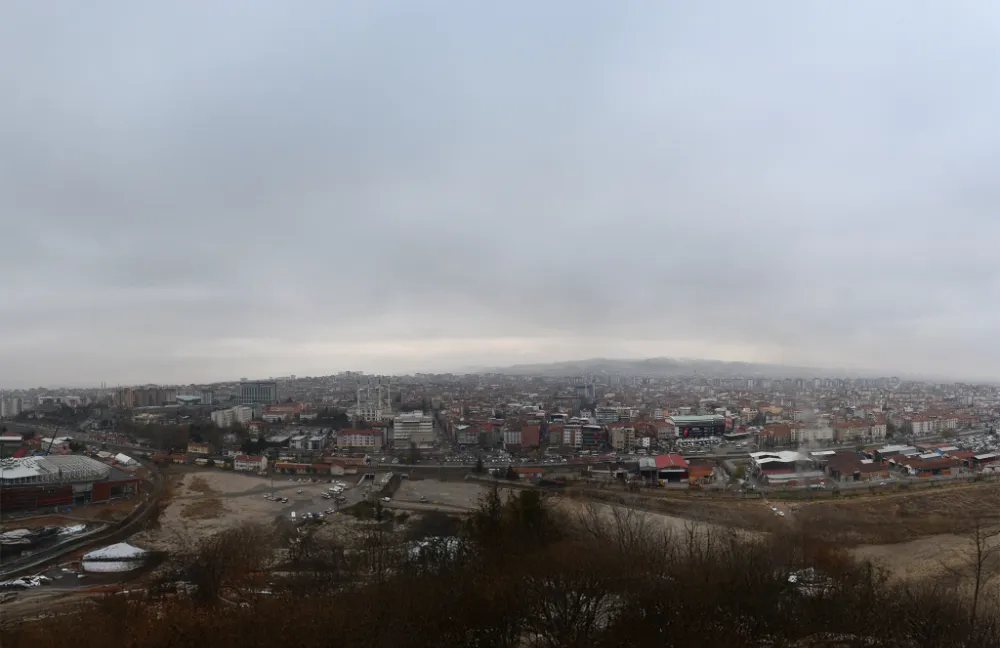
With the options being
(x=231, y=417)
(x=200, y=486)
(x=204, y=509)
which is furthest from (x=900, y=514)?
(x=231, y=417)

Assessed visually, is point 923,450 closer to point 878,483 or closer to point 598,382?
point 878,483

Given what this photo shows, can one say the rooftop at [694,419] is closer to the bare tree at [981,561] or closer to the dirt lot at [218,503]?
the bare tree at [981,561]

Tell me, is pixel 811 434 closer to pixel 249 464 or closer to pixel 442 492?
pixel 442 492

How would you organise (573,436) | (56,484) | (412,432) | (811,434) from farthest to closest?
(412,432) < (573,436) < (811,434) < (56,484)

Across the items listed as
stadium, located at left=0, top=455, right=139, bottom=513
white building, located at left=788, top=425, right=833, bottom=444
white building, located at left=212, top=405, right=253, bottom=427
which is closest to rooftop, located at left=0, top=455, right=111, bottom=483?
stadium, located at left=0, top=455, right=139, bottom=513

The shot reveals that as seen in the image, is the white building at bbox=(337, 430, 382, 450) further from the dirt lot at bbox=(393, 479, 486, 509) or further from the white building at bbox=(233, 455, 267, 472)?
the dirt lot at bbox=(393, 479, 486, 509)
